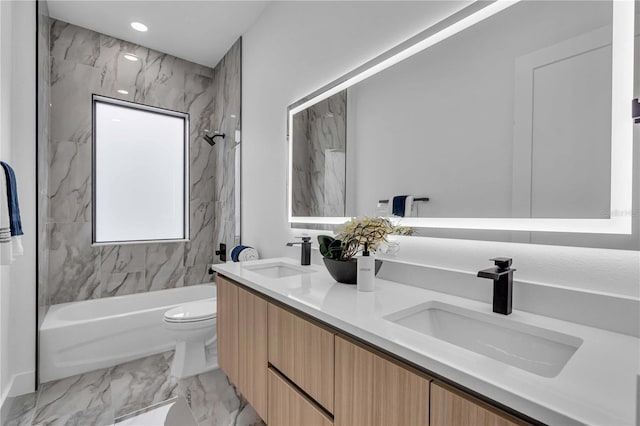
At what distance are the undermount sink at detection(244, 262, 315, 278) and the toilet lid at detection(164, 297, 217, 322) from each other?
1.89 feet

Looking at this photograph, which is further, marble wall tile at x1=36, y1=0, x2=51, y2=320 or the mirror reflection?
marble wall tile at x1=36, y1=0, x2=51, y2=320

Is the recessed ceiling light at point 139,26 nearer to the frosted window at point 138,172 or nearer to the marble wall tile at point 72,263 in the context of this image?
the frosted window at point 138,172

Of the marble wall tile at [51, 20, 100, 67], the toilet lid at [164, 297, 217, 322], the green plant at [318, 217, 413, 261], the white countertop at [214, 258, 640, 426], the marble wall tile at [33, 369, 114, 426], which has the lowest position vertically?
the marble wall tile at [33, 369, 114, 426]

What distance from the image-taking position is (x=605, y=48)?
33.5 inches

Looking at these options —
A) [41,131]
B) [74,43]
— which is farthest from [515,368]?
[74,43]

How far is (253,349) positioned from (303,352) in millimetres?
465

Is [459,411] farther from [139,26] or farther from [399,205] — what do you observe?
[139,26]

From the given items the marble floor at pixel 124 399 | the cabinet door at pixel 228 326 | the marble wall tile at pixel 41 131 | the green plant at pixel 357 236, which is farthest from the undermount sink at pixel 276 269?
the marble wall tile at pixel 41 131

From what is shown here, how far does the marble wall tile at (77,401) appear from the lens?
1.72m

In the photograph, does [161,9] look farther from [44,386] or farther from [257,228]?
[44,386]

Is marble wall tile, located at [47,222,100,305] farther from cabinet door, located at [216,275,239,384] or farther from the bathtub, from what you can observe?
cabinet door, located at [216,275,239,384]

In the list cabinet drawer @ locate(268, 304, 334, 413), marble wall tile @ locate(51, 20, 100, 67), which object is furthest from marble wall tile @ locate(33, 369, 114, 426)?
marble wall tile @ locate(51, 20, 100, 67)

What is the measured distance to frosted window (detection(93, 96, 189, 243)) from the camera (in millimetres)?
2926

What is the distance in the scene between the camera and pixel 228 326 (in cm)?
172
